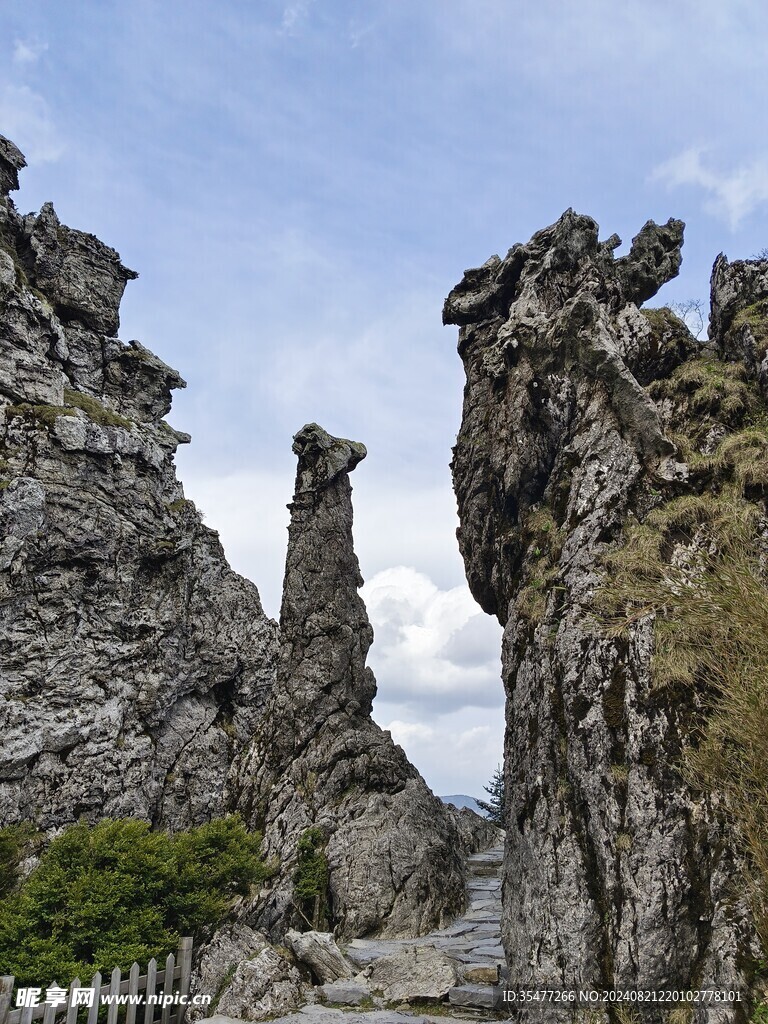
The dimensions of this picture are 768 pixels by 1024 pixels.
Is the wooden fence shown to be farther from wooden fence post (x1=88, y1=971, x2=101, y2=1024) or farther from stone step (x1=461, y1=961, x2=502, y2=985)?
stone step (x1=461, y1=961, x2=502, y2=985)

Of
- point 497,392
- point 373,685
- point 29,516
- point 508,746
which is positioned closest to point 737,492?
point 508,746

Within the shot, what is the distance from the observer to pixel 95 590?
95.7 ft

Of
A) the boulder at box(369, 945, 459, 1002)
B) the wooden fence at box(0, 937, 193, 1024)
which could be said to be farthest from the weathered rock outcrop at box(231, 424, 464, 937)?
the wooden fence at box(0, 937, 193, 1024)

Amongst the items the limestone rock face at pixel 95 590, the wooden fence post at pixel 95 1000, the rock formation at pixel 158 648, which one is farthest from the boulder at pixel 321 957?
the limestone rock face at pixel 95 590

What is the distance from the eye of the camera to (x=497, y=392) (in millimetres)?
19125

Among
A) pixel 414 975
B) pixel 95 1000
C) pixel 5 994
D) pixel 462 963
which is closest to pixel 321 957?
pixel 414 975

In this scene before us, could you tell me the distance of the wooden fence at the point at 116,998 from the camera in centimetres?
937

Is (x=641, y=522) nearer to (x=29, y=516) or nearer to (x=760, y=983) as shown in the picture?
(x=760, y=983)

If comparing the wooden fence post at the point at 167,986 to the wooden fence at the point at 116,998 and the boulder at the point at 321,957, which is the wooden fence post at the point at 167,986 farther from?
the boulder at the point at 321,957

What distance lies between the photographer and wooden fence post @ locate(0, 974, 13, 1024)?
363 inches

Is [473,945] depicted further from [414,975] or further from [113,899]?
[113,899]

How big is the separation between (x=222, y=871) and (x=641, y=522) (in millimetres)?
12463

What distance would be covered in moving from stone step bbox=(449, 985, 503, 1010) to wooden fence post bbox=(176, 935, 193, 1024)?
5158 mm

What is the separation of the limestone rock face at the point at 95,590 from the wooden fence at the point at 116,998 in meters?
16.0
